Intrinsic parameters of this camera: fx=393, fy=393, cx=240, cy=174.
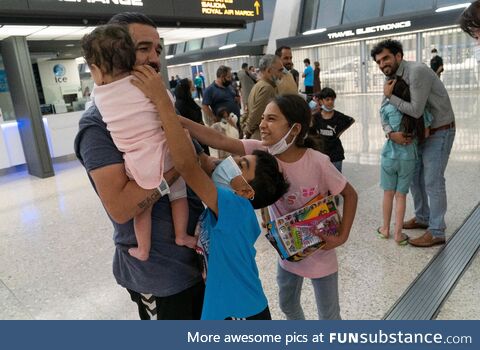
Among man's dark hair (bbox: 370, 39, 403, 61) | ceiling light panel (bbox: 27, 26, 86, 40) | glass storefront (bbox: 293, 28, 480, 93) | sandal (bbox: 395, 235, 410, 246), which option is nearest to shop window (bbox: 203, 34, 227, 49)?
glass storefront (bbox: 293, 28, 480, 93)

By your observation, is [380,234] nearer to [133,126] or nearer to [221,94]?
[133,126]

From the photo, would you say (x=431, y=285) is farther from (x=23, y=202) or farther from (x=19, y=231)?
(x=23, y=202)

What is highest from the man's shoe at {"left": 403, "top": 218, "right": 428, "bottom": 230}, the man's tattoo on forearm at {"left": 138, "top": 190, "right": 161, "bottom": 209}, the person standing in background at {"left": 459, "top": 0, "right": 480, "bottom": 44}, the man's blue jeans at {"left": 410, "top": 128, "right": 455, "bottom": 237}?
the person standing in background at {"left": 459, "top": 0, "right": 480, "bottom": 44}

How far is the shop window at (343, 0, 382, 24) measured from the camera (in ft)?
49.9

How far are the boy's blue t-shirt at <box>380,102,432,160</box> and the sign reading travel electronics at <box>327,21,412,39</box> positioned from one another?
39.3ft

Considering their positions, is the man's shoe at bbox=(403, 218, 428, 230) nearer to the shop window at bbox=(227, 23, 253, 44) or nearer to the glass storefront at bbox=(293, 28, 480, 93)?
the glass storefront at bbox=(293, 28, 480, 93)

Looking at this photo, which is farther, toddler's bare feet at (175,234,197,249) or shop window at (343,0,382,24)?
shop window at (343,0,382,24)

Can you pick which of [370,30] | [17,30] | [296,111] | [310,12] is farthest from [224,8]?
[310,12]

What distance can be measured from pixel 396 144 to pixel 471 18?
1.05m

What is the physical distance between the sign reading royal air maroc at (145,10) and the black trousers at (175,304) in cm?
502

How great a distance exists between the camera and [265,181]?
132 centimetres

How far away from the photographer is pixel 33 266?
3348mm

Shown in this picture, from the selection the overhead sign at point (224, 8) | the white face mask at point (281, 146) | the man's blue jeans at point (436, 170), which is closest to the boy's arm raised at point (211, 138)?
the white face mask at point (281, 146)

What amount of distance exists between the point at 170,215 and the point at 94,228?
3254 millimetres
